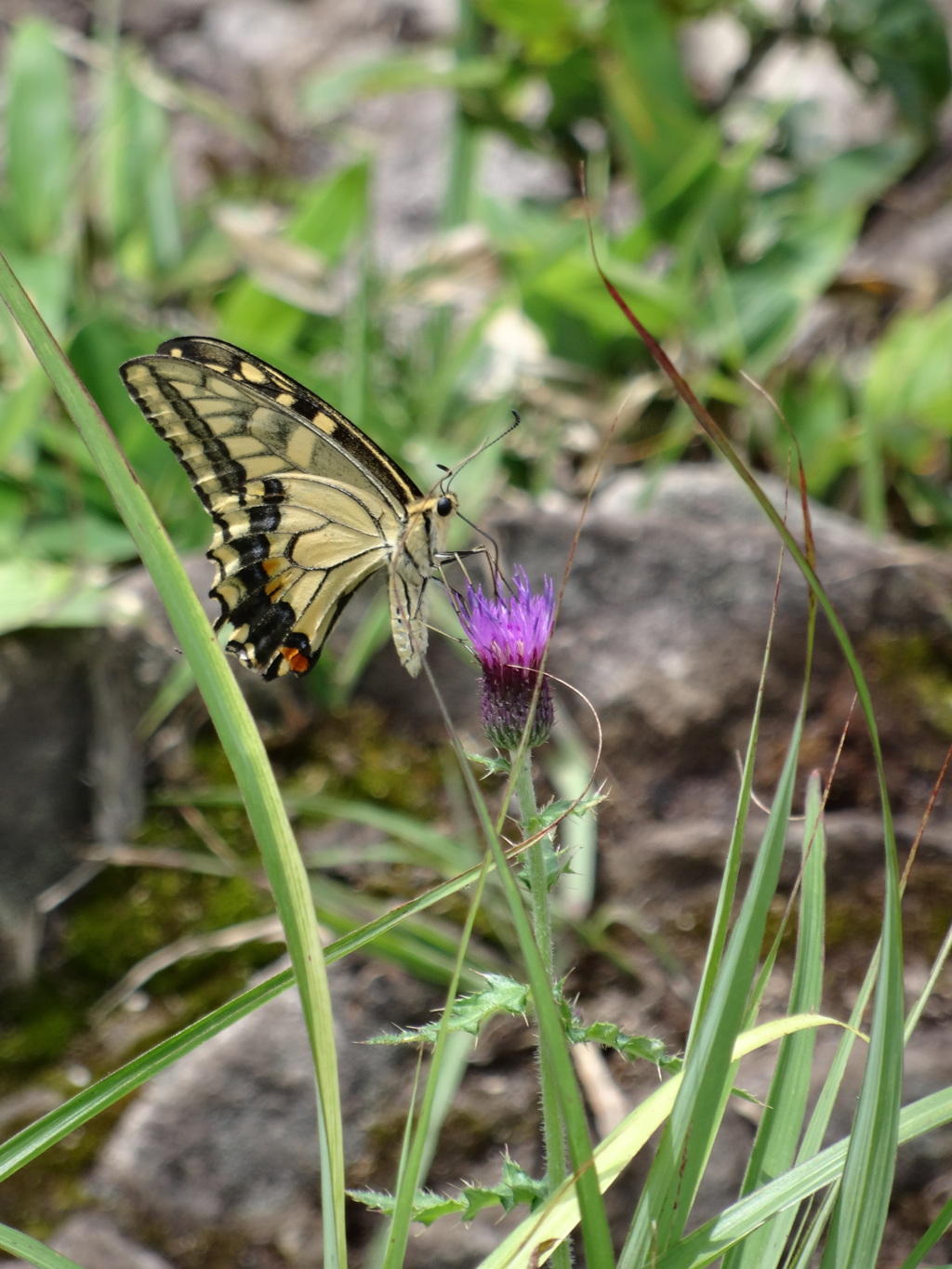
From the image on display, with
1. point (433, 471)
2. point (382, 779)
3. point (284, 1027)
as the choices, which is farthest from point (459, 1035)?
point (433, 471)

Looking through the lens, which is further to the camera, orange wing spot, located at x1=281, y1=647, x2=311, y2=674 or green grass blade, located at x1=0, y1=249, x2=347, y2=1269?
orange wing spot, located at x1=281, y1=647, x2=311, y2=674

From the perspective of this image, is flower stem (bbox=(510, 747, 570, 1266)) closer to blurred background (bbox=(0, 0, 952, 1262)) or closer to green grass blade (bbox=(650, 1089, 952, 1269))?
green grass blade (bbox=(650, 1089, 952, 1269))

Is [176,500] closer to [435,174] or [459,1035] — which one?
[459,1035]

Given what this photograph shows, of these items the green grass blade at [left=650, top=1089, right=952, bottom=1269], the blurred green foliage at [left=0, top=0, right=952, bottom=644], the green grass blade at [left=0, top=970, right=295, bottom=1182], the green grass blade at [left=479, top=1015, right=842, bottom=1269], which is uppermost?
the blurred green foliage at [left=0, top=0, right=952, bottom=644]

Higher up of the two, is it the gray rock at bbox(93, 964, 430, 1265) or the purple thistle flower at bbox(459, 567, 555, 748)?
the purple thistle flower at bbox(459, 567, 555, 748)

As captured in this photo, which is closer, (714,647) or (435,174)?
(714,647)

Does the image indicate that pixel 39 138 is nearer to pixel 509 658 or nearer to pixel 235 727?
pixel 509 658

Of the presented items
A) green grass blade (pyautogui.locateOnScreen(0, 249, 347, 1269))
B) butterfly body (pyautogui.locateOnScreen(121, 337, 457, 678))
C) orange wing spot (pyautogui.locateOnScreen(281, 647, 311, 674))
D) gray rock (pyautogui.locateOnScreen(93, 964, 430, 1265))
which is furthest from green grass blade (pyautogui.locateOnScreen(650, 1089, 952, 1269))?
gray rock (pyautogui.locateOnScreen(93, 964, 430, 1265))
